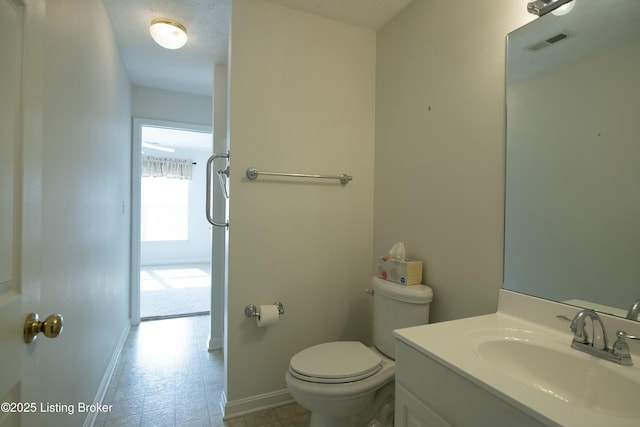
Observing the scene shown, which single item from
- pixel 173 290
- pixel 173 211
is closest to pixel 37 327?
pixel 173 290

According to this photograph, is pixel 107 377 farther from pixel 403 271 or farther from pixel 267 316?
pixel 403 271

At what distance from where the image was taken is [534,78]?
1139 mm

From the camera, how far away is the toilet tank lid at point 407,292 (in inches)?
56.9

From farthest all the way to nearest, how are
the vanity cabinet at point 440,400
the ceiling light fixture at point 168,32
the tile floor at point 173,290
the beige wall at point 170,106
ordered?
the tile floor at point 173,290
the beige wall at point 170,106
the ceiling light fixture at point 168,32
the vanity cabinet at point 440,400

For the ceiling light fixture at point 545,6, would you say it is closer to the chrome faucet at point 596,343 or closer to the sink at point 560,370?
the chrome faucet at point 596,343

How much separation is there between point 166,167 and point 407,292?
5.78 m

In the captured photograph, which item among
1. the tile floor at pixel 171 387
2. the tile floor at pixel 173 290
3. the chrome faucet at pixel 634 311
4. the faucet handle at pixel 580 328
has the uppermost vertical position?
the chrome faucet at pixel 634 311

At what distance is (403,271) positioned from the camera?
5.01 ft

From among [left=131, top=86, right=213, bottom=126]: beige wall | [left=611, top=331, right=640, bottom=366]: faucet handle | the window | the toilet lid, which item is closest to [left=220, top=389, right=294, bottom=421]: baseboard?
the toilet lid

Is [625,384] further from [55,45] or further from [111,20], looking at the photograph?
[111,20]

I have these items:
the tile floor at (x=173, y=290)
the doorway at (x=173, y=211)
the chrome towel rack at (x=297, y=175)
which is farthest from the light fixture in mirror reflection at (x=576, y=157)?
the doorway at (x=173, y=211)

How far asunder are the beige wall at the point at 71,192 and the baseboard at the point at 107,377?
0.17 feet

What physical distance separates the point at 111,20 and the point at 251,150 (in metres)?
1.37

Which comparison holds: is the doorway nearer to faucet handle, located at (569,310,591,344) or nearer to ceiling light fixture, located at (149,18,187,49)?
ceiling light fixture, located at (149,18,187,49)
